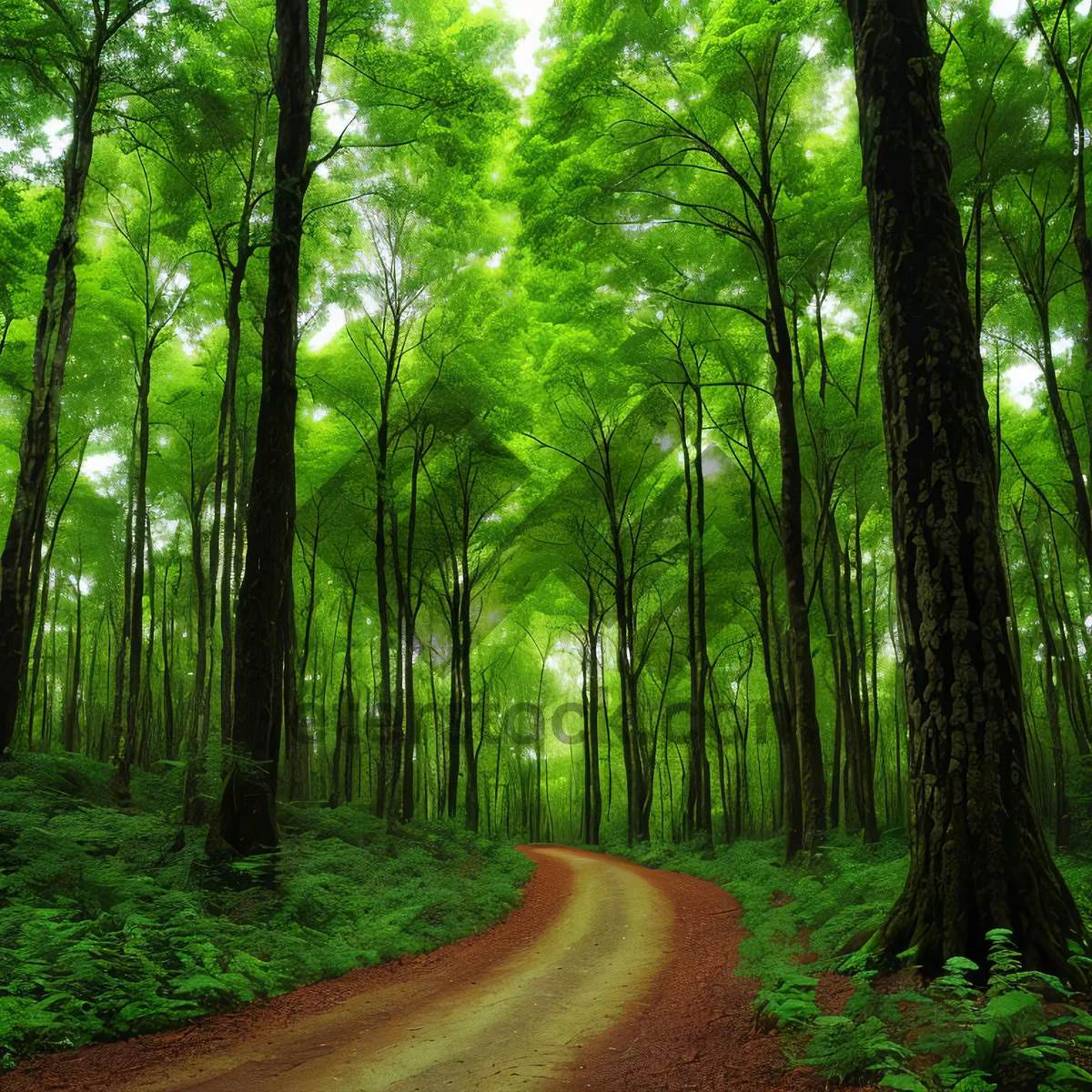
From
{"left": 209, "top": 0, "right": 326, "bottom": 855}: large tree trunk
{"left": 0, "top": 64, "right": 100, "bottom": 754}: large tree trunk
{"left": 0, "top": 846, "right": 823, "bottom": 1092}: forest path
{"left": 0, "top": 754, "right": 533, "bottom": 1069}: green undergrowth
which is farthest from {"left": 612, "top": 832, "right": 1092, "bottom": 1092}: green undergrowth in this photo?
{"left": 0, "top": 64, "right": 100, "bottom": 754}: large tree trunk

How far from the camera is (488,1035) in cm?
483

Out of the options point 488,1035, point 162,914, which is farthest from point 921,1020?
point 162,914

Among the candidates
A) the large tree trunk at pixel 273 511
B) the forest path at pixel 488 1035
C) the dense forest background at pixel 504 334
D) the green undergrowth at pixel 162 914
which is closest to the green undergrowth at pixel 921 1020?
the forest path at pixel 488 1035

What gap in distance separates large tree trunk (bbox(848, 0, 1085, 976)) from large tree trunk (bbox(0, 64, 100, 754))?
10.8 m

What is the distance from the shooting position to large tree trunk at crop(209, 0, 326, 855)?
8320mm

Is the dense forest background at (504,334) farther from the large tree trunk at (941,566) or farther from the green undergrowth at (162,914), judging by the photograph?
the green undergrowth at (162,914)

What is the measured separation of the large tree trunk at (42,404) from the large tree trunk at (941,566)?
10.8m

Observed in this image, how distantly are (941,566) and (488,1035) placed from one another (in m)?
4.21

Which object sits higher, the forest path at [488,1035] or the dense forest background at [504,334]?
the dense forest background at [504,334]

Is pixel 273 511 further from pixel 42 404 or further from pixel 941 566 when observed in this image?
pixel 941 566

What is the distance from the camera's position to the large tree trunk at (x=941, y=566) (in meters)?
4.36

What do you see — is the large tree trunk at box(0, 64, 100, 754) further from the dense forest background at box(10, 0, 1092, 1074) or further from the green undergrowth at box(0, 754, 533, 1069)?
the green undergrowth at box(0, 754, 533, 1069)

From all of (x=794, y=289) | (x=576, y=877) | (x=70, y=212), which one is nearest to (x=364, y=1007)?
(x=576, y=877)

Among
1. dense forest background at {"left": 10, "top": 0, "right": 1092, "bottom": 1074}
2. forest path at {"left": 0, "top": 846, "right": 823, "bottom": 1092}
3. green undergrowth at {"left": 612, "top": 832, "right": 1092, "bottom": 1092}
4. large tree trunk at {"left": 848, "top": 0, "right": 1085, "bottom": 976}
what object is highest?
dense forest background at {"left": 10, "top": 0, "right": 1092, "bottom": 1074}
